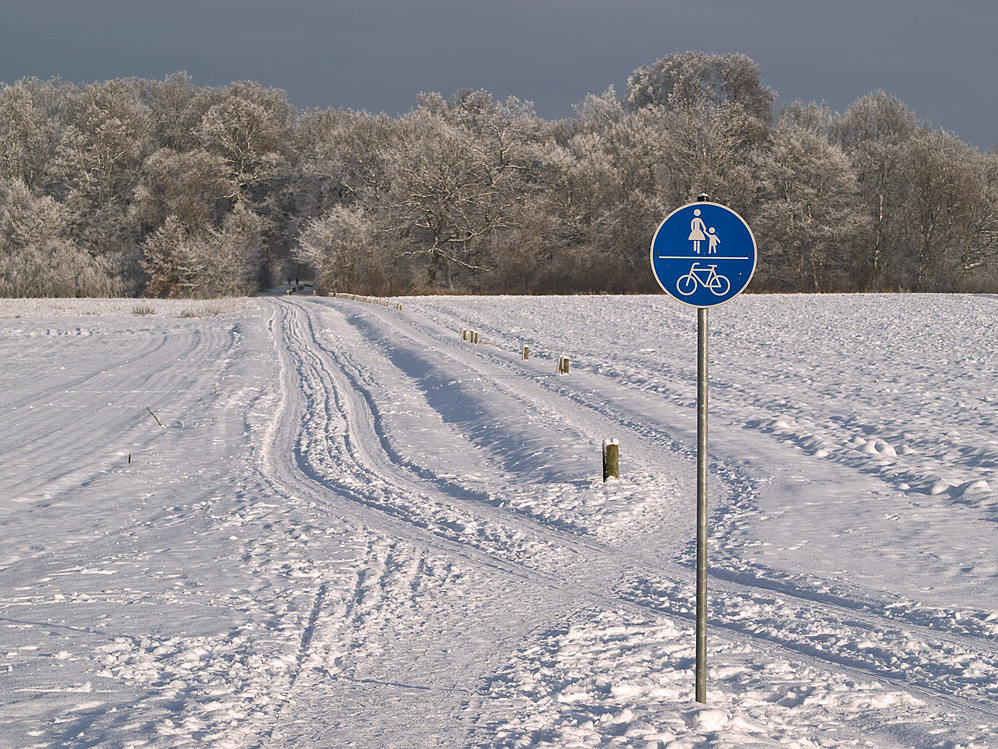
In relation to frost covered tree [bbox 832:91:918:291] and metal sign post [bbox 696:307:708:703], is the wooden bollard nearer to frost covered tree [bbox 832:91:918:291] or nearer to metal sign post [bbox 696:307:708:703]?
metal sign post [bbox 696:307:708:703]

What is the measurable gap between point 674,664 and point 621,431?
815 centimetres

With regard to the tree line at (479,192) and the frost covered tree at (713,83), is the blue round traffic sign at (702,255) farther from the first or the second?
the frost covered tree at (713,83)

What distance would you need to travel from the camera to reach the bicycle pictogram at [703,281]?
15.5ft

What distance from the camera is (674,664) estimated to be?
5391mm

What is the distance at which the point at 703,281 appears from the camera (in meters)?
4.75

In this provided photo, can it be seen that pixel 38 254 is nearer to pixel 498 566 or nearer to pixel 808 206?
pixel 808 206

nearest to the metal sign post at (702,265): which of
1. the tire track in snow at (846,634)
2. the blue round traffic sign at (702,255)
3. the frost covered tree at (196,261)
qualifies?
the blue round traffic sign at (702,255)

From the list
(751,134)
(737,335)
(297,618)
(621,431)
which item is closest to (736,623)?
(297,618)

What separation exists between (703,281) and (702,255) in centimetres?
14

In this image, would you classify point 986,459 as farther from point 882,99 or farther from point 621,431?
point 882,99

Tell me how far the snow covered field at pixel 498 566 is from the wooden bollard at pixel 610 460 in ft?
0.98

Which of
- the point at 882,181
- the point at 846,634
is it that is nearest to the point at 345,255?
the point at 882,181

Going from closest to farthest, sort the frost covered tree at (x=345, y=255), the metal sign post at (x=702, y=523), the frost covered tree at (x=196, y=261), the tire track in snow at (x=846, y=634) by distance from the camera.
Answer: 1. the metal sign post at (x=702, y=523)
2. the tire track in snow at (x=846, y=634)
3. the frost covered tree at (x=345, y=255)
4. the frost covered tree at (x=196, y=261)

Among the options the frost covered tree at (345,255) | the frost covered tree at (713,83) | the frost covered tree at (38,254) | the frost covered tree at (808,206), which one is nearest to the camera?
the frost covered tree at (808,206)
